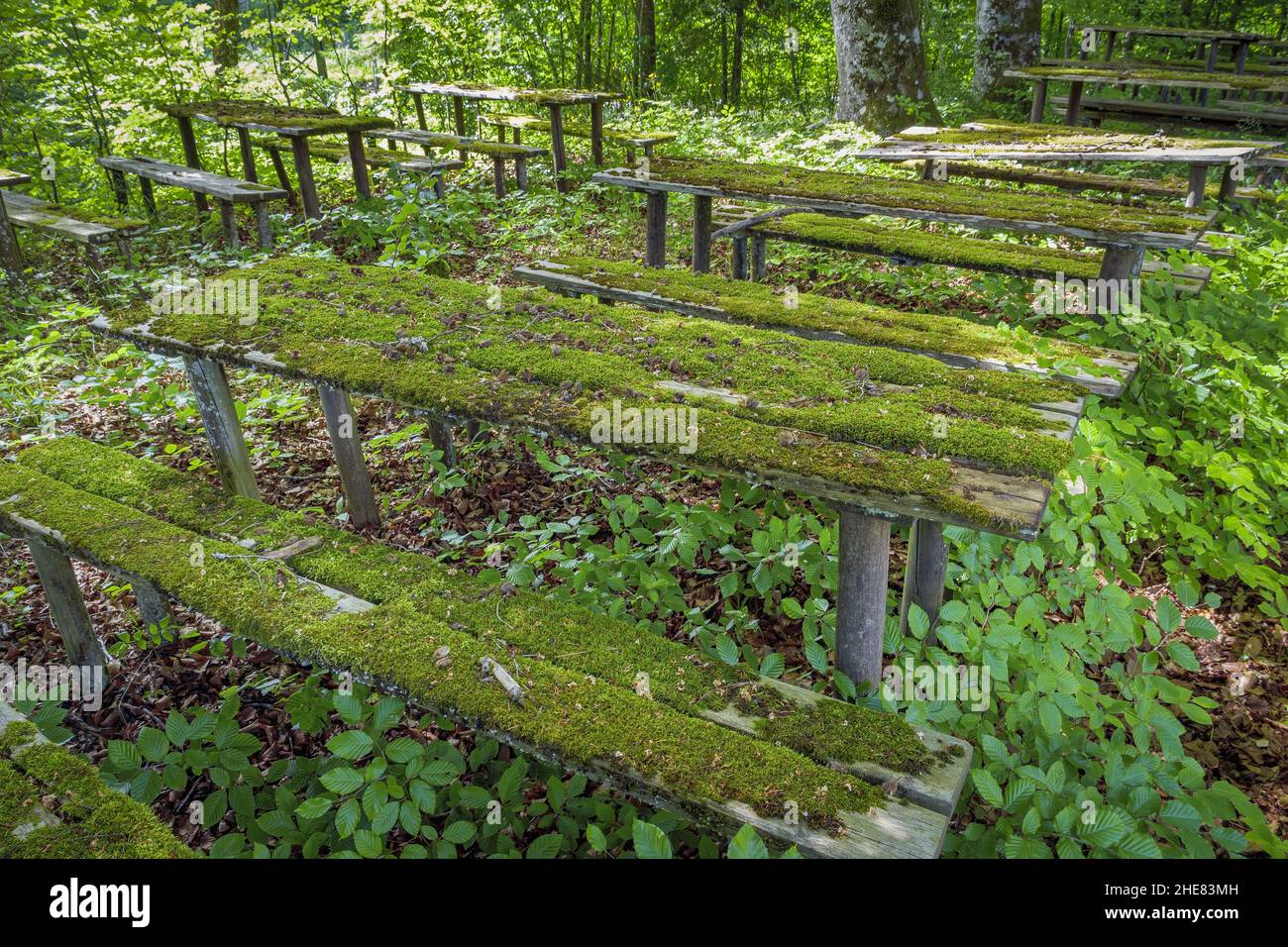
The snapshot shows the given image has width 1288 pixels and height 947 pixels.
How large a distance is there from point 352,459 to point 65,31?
786 cm

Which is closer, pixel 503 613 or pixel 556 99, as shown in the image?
pixel 503 613

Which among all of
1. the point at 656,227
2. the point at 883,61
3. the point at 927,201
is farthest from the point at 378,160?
the point at 927,201

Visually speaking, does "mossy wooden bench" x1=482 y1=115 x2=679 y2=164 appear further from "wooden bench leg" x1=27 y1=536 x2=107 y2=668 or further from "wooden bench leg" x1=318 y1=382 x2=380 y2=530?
"wooden bench leg" x1=27 y1=536 x2=107 y2=668

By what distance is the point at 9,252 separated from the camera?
6074 millimetres

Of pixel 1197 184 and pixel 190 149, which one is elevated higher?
pixel 190 149

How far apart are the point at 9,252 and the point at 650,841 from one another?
7095mm

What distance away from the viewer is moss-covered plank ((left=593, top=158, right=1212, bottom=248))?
370 centimetres

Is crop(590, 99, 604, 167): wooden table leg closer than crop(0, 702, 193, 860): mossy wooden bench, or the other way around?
crop(0, 702, 193, 860): mossy wooden bench

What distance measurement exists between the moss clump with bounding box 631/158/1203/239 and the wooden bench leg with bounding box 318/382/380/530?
228 centimetres

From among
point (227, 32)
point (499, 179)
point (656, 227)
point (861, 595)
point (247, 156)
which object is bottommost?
point (861, 595)

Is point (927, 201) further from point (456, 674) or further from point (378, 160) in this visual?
point (378, 160)

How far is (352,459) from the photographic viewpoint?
3387mm

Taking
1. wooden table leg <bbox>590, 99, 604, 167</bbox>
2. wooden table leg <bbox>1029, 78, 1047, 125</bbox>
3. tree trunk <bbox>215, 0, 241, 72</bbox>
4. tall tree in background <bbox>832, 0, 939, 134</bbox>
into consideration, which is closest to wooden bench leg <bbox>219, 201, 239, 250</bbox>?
wooden table leg <bbox>590, 99, 604, 167</bbox>
